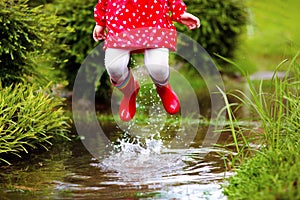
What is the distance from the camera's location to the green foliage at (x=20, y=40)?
5477 mm

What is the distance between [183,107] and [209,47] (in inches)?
90.1

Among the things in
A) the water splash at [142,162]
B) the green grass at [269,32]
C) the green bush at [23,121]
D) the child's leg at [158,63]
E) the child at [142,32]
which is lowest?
the green grass at [269,32]

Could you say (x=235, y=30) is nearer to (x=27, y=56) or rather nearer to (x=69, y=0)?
(x=69, y=0)

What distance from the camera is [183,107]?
7.48m

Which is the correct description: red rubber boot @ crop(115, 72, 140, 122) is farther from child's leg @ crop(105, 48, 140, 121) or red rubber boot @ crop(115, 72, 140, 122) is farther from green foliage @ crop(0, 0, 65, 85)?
green foliage @ crop(0, 0, 65, 85)

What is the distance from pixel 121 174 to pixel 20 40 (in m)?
2.04

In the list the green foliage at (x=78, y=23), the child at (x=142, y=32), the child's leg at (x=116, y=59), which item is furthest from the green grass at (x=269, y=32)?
the child's leg at (x=116, y=59)

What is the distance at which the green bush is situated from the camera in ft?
15.7

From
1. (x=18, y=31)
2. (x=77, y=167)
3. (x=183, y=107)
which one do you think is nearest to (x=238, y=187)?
(x=77, y=167)

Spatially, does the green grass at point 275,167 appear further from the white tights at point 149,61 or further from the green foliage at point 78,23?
the green foliage at point 78,23

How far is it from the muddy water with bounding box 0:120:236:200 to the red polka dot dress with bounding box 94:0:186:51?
0.88 meters

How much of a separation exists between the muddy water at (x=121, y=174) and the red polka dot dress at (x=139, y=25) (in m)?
0.88

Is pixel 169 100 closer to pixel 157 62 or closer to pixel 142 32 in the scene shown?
pixel 157 62

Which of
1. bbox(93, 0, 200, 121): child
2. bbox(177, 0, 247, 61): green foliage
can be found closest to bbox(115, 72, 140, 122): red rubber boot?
bbox(93, 0, 200, 121): child
